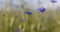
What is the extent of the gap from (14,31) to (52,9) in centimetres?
37

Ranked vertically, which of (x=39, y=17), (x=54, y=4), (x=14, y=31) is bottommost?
(x=14, y=31)

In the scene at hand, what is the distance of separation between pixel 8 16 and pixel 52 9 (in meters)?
0.38

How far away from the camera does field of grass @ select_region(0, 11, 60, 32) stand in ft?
3.08

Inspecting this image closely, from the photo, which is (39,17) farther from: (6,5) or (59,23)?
(6,5)

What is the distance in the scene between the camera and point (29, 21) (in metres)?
0.96

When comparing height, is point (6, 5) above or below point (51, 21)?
above

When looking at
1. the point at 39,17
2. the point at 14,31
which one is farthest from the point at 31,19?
the point at 14,31

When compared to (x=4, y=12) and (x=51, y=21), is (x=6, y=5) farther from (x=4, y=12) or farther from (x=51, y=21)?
(x=51, y=21)

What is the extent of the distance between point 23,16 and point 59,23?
306mm

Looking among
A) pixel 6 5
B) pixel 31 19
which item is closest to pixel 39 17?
pixel 31 19

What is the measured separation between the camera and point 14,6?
3.22 feet

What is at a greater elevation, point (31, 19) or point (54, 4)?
point (54, 4)

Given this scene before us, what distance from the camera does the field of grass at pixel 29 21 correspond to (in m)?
0.94

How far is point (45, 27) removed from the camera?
37.1 inches
